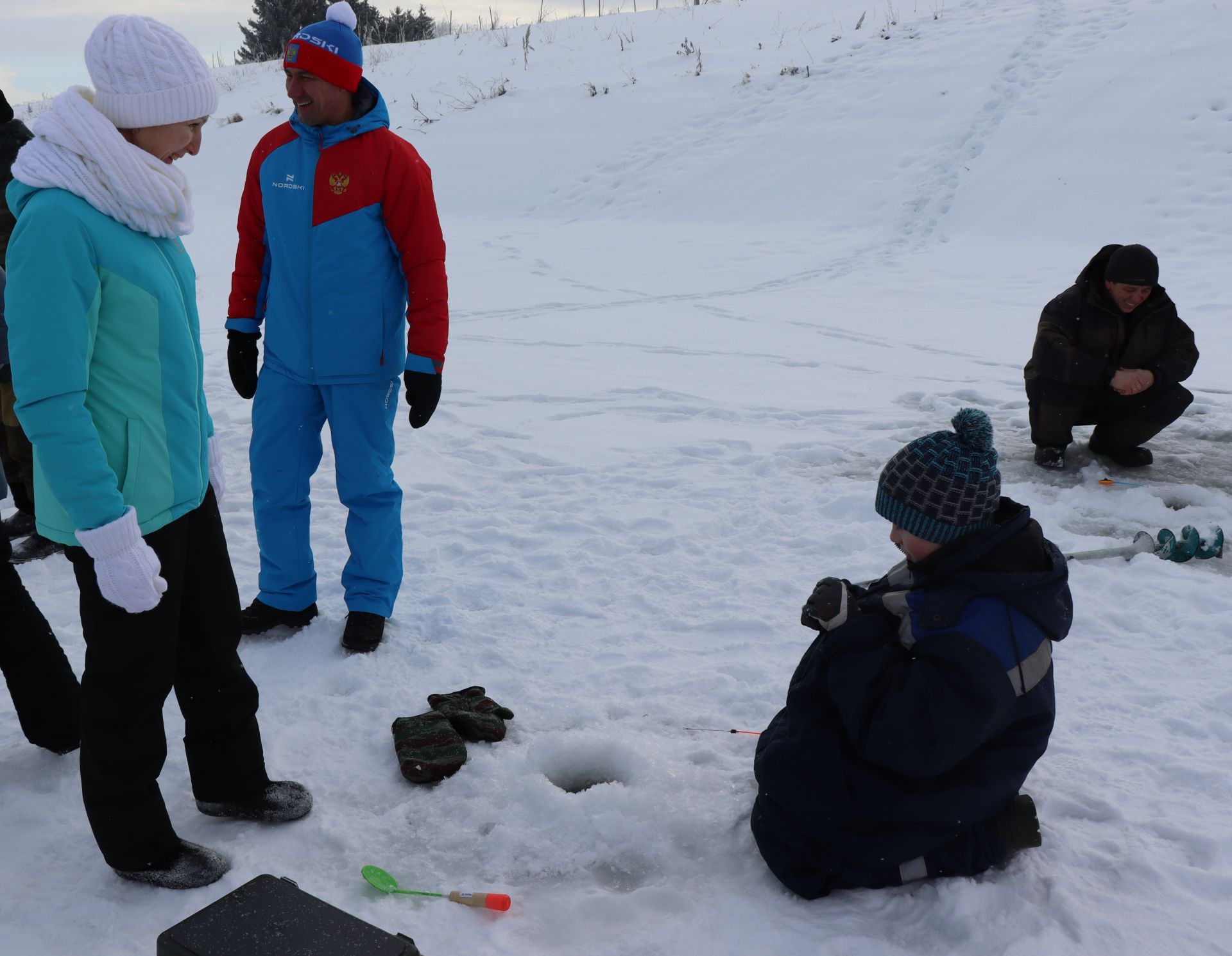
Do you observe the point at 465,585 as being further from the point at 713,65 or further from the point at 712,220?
the point at 713,65

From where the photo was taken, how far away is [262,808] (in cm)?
267

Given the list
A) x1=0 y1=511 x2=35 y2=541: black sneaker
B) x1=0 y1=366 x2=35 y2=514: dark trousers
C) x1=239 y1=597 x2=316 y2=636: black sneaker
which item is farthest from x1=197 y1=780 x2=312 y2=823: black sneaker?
x1=0 y1=511 x2=35 y2=541: black sneaker

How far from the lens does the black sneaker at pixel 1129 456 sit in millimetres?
5281

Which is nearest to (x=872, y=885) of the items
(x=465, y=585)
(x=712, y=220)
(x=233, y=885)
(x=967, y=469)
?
(x=967, y=469)

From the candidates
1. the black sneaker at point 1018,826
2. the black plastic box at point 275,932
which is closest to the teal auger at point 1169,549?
the black sneaker at point 1018,826

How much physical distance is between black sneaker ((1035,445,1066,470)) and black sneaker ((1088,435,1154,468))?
24 centimetres

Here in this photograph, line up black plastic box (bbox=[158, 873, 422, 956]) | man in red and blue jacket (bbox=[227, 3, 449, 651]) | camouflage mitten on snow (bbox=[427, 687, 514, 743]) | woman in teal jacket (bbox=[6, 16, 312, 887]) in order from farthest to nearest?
man in red and blue jacket (bbox=[227, 3, 449, 651])
camouflage mitten on snow (bbox=[427, 687, 514, 743])
woman in teal jacket (bbox=[6, 16, 312, 887])
black plastic box (bbox=[158, 873, 422, 956])

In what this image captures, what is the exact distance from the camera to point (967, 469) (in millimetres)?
2184

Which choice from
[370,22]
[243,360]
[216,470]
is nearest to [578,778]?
[216,470]

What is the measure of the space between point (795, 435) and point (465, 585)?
101 inches

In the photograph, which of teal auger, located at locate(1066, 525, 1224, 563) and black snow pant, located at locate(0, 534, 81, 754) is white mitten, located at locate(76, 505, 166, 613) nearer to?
black snow pant, located at locate(0, 534, 81, 754)

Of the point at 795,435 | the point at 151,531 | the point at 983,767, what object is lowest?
A: the point at 795,435

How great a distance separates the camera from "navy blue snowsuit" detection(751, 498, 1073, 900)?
85.7 inches

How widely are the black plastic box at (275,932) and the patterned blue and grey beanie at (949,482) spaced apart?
1377mm
